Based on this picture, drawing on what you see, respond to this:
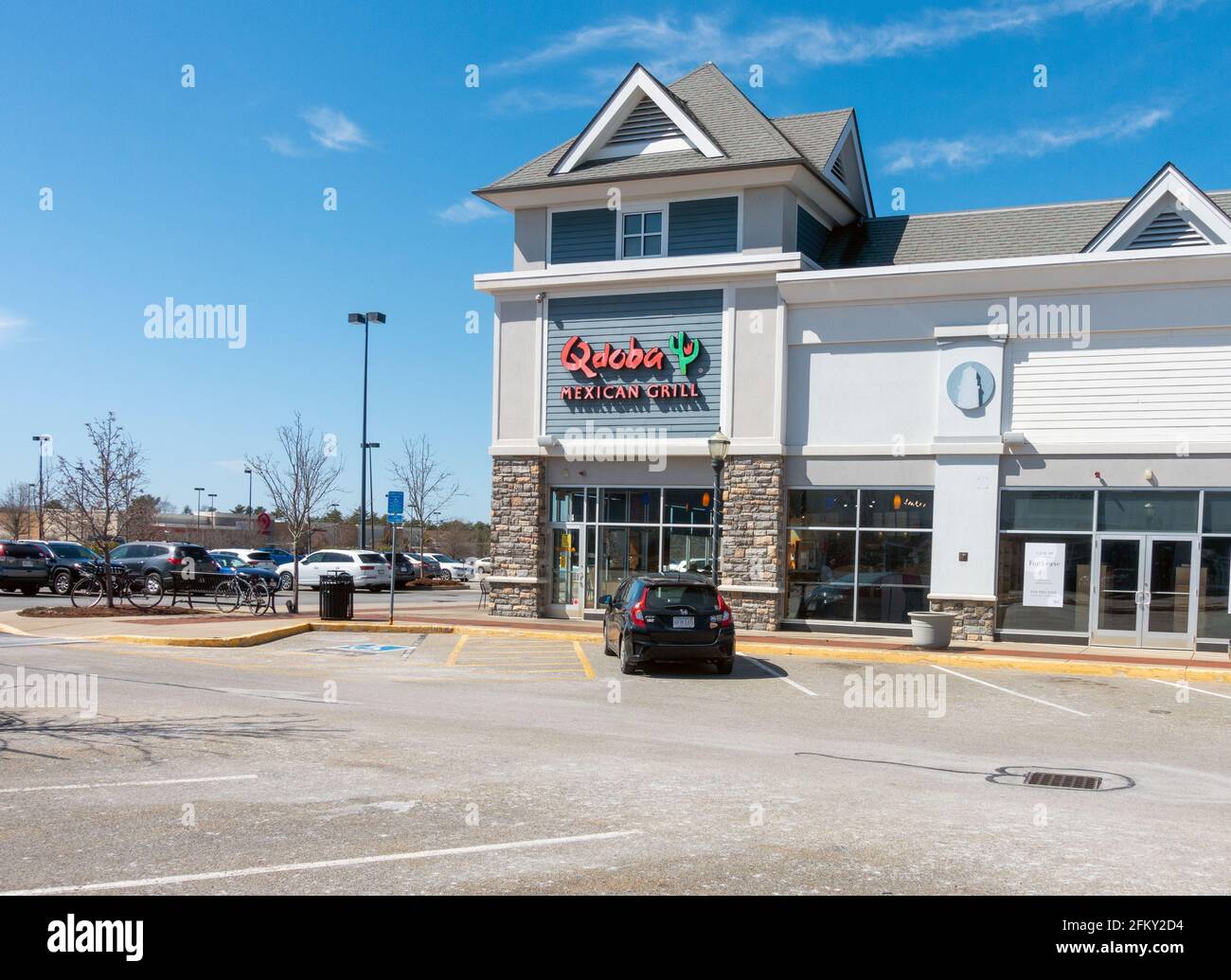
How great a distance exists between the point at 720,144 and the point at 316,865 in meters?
21.4

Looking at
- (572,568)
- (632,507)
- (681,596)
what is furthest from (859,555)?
(681,596)

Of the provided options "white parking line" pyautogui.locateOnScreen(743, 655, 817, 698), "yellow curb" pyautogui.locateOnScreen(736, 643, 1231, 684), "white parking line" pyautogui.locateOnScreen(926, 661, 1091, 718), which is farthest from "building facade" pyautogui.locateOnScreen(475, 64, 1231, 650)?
"white parking line" pyautogui.locateOnScreen(743, 655, 817, 698)

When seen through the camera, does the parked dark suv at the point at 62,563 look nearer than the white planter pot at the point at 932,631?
No

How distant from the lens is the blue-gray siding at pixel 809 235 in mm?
25234

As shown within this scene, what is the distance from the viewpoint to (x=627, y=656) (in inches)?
694

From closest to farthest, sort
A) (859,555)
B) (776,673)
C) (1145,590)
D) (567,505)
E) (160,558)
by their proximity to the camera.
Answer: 1. (776,673)
2. (1145,590)
3. (859,555)
4. (567,505)
5. (160,558)

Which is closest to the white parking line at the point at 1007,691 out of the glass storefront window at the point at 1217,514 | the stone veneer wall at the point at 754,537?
the stone veneer wall at the point at 754,537

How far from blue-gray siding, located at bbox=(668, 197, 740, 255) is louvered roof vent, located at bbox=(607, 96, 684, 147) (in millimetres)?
1754

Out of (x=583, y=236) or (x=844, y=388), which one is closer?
(x=844, y=388)

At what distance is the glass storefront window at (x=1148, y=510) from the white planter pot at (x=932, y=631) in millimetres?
4048

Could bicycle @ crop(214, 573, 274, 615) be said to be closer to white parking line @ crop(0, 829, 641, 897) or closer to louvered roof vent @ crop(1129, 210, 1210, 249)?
louvered roof vent @ crop(1129, 210, 1210, 249)

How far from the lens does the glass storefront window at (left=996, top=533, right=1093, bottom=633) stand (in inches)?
888

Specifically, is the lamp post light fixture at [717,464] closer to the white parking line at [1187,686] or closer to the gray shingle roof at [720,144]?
the gray shingle roof at [720,144]

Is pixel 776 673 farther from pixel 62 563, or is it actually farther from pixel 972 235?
pixel 62 563
